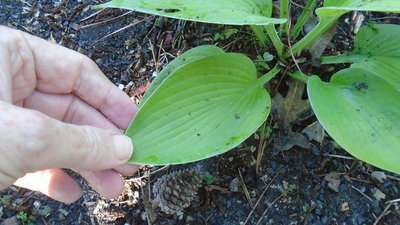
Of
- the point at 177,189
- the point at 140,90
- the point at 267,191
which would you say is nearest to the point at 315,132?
the point at 267,191

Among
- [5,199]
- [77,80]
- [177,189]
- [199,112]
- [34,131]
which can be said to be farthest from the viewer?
[5,199]

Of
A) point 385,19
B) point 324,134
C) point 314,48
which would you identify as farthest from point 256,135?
point 385,19

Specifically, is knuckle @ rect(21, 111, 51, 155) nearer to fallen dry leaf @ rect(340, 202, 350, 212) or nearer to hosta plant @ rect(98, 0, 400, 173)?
hosta plant @ rect(98, 0, 400, 173)

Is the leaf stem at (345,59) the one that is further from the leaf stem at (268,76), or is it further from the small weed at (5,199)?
the small weed at (5,199)

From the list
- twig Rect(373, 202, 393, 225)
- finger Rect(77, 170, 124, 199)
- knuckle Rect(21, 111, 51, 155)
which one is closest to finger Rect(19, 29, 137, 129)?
finger Rect(77, 170, 124, 199)

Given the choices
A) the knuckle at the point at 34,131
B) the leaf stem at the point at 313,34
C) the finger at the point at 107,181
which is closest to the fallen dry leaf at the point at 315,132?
the leaf stem at the point at 313,34

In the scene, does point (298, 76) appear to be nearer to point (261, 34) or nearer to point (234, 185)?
point (261, 34)
